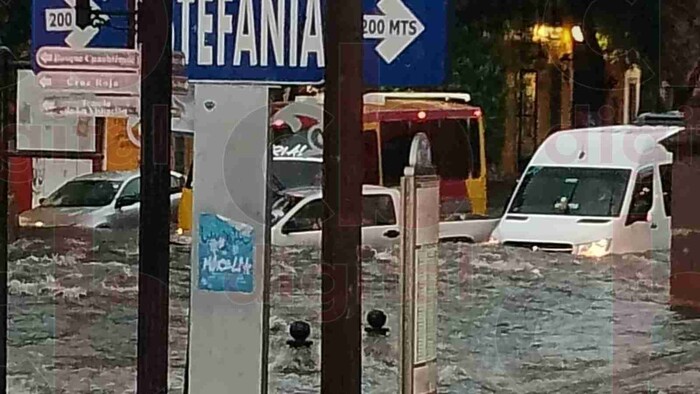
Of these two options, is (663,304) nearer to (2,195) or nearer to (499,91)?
(2,195)

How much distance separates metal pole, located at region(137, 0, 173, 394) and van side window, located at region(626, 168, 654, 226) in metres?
15.2

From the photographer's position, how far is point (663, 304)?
1437 cm

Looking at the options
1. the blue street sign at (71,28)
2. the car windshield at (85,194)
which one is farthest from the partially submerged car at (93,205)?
the blue street sign at (71,28)

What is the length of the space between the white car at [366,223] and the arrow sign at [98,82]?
1439cm

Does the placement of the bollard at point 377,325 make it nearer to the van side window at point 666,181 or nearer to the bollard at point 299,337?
the bollard at point 299,337

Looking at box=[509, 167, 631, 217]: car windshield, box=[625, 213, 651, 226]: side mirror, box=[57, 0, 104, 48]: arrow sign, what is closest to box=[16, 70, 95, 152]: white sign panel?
box=[509, 167, 631, 217]: car windshield

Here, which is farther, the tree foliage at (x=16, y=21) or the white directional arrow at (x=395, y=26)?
the tree foliage at (x=16, y=21)

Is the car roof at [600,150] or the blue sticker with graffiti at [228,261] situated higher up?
the blue sticker with graffiti at [228,261]

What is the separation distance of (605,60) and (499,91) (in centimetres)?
247

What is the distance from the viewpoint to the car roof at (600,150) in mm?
20016

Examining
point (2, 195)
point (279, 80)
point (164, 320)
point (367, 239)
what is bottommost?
point (367, 239)

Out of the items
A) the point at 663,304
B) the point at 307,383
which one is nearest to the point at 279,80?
the point at 307,383

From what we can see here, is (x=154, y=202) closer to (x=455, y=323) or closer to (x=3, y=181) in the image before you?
(x=3, y=181)

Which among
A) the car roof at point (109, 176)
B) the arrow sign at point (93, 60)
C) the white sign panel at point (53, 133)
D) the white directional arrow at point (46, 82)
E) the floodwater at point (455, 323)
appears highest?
the arrow sign at point (93, 60)
